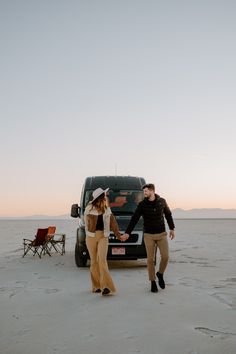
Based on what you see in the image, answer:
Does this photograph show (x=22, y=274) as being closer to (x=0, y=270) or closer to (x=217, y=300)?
(x=0, y=270)

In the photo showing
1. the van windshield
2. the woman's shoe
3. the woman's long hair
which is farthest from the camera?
the van windshield

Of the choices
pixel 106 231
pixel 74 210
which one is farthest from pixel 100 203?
pixel 74 210

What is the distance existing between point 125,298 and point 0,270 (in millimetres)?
5200

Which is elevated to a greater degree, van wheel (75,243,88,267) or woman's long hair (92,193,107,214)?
woman's long hair (92,193,107,214)

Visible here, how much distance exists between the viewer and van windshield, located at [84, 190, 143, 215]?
10852mm

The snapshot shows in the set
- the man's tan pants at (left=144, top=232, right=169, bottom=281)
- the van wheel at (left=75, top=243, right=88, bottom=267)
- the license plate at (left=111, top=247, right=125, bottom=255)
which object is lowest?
the van wheel at (left=75, top=243, right=88, bottom=267)

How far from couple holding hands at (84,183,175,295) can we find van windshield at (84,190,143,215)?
143 inches

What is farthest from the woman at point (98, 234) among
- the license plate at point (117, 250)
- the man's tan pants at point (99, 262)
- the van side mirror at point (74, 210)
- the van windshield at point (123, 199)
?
the van windshield at point (123, 199)

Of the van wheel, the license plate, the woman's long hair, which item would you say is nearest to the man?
the woman's long hair

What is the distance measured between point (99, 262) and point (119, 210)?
4302 mm

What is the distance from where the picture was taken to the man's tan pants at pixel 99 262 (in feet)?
21.6

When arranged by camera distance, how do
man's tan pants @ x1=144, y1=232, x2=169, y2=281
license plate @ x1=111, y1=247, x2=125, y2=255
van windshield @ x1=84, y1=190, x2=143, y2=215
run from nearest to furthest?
man's tan pants @ x1=144, y1=232, x2=169, y2=281, license plate @ x1=111, y1=247, x2=125, y2=255, van windshield @ x1=84, y1=190, x2=143, y2=215

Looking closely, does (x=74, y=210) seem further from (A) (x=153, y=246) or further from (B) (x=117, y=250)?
(A) (x=153, y=246)

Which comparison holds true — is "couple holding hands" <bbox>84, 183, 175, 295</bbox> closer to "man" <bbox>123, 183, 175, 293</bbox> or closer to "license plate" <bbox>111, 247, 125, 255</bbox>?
"man" <bbox>123, 183, 175, 293</bbox>
